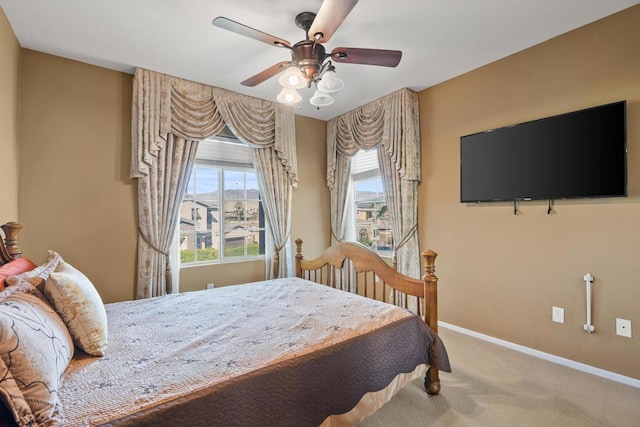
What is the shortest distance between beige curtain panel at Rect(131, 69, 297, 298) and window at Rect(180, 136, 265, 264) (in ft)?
0.81

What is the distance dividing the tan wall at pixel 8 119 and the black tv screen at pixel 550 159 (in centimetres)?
377

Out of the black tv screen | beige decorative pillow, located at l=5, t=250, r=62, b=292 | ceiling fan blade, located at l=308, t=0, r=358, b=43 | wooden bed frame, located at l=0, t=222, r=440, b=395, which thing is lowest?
wooden bed frame, located at l=0, t=222, r=440, b=395

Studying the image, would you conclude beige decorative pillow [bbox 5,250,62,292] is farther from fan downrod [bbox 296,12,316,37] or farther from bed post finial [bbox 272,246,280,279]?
bed post finial [bbox 272,246,280,279]

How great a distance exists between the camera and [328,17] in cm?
156

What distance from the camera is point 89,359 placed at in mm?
1313

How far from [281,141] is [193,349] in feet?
9.00

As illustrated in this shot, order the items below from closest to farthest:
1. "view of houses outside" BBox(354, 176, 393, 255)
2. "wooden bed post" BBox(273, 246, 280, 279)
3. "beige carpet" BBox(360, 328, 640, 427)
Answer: "beige carpet" BBox(360, 328, 640, 427) < "wooden bed post" BBox(273, 246, 280, 279) < "view of houses outside" BBox(354, 176, 393, 255)

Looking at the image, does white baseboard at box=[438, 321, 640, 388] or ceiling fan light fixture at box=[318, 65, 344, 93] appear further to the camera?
white baseboard at box=[438, 321, 640, 388]

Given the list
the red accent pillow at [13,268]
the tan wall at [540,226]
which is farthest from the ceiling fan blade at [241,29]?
the tan wall at [540,226]

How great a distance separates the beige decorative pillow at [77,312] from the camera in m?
1.33

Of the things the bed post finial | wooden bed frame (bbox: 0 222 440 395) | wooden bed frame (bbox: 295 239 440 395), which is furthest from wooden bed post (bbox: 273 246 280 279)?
wooden bed frame (bbox: 0 222 440 395)

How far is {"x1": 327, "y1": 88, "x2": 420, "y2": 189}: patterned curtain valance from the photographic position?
3316mm

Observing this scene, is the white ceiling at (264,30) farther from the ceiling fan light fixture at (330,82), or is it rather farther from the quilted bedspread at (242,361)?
the quilted bedspread at (242,361)

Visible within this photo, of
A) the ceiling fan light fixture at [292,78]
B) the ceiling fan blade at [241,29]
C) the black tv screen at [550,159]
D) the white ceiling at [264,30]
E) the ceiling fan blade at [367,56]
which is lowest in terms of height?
the black tv screen at [550,159]
